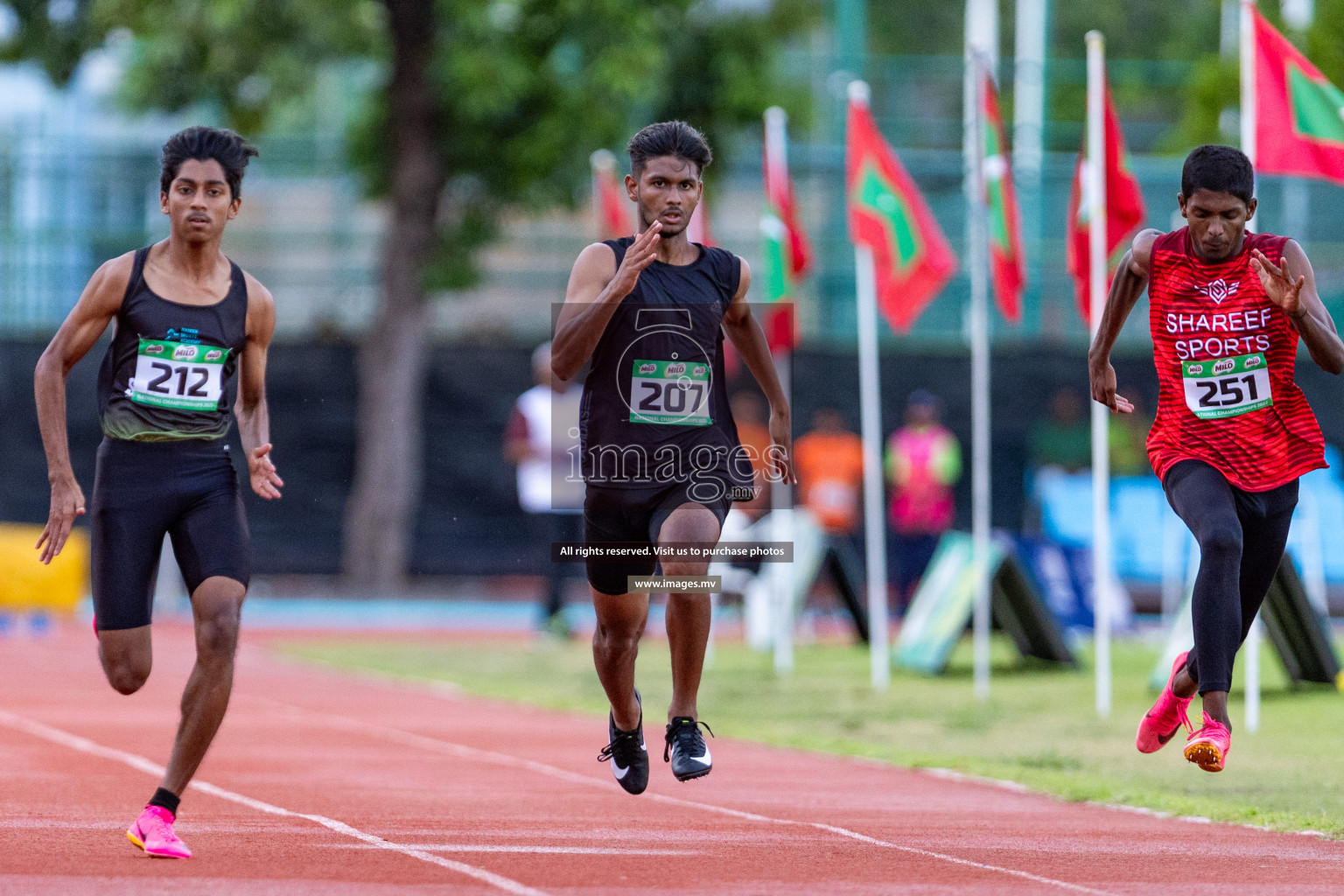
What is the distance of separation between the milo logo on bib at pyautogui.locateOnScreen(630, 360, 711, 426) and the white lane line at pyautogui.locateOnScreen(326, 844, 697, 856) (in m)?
1.42

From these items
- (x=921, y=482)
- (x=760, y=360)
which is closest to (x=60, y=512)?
(x=760, y=360)

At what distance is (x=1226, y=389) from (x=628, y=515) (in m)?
2.13

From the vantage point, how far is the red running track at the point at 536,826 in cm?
562

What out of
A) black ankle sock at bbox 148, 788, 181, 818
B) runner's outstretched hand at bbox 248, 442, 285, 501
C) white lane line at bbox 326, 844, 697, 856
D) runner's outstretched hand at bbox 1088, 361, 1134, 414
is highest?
runner's outstretched hand at bbox 1088, 361, 1134, 414

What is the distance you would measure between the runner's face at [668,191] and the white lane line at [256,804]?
7.27 ft

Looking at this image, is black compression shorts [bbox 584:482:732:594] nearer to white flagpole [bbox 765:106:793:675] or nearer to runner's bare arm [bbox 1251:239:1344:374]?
runner's bare arm [bbox 1251:239:1344:374]

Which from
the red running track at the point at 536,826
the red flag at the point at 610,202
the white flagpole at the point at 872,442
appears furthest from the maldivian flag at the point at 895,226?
the red running track at the point at 536,826

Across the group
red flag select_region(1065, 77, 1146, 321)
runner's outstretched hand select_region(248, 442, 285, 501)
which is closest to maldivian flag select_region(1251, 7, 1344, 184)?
red flag select_region(1065, 77, 1146, 321)

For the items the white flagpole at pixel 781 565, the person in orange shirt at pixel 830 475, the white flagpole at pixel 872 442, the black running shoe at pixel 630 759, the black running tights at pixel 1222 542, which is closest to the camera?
the black running tights at pixel 1222 542

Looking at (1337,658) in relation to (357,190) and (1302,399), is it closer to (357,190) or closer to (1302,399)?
(1302,399)

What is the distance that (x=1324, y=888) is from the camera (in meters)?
5.69

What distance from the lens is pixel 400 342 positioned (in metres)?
22.8

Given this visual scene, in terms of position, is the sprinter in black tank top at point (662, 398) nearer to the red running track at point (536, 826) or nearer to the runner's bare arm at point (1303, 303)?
the red running track at point (536, 826)

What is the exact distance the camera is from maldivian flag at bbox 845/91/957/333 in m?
13.7
